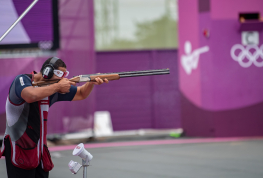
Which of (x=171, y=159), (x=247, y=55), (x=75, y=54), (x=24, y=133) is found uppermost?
(x=75, y=54)

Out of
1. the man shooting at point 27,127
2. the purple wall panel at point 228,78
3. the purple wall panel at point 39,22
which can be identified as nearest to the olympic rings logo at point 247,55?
the purple wall panel at point 228,78

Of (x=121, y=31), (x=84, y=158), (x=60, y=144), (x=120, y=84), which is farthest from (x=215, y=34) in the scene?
(x=121, y=31)

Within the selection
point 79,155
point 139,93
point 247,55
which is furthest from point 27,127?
point 139,93

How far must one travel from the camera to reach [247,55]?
32.8ft

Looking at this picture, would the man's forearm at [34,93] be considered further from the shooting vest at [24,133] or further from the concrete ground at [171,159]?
the concrete ground at [171,159]

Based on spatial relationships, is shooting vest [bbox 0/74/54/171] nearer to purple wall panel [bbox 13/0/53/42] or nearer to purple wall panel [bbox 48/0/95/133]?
purple wall panel [bbox 48/0/95/133]

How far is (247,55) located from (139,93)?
3.74 m

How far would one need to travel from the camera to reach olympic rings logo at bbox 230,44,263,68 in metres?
9.98

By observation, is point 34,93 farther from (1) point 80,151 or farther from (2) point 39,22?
(2) point 39,22

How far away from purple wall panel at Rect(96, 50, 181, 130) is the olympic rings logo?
2.80 m

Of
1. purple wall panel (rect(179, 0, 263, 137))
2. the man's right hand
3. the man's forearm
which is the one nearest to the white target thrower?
the man's right hand

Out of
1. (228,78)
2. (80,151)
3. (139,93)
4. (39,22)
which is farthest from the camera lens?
(139,93)

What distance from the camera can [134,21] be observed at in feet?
60.7

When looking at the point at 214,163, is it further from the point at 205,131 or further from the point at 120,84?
the point at 120,84
